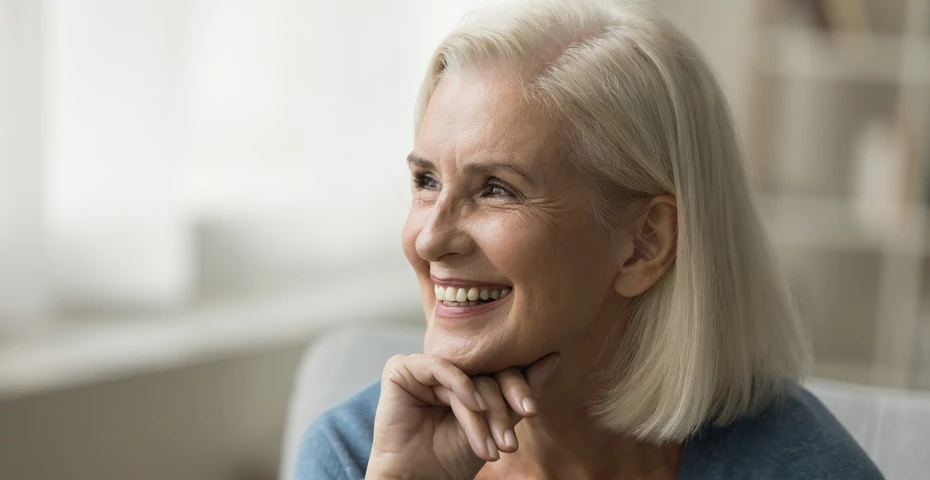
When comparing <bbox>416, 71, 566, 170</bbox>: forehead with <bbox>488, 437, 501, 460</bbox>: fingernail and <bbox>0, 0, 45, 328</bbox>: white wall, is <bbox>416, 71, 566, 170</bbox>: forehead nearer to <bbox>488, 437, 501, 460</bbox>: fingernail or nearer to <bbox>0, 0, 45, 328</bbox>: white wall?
<bbox>488, 437, 501, 460</bbox>: fingernail

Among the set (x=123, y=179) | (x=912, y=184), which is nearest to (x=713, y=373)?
(x=123, y=179)

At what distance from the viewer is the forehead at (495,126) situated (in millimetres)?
1338

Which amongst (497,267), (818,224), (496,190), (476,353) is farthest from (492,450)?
(818,224)

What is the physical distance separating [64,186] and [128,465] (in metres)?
0.66

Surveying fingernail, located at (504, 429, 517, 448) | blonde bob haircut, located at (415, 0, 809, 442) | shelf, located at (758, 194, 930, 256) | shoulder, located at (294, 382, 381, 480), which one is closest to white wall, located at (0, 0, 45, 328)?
shoulder, located at (294, 382, 381, 480)

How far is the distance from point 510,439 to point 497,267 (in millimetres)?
224

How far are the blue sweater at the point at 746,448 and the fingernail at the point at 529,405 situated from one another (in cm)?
32

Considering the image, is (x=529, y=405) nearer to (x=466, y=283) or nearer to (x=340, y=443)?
(x=466, y=283)

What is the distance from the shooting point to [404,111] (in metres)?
3.14

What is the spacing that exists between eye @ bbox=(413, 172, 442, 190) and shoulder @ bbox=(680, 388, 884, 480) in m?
0.54

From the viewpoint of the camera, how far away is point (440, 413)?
4.73 ft

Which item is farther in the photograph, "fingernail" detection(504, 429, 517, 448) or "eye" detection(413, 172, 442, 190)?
"eye" detection(413, 172, 442, 190)

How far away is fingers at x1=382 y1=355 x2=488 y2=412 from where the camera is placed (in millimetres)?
1334

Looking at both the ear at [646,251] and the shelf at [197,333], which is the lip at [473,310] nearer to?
the ear at [646,251]
